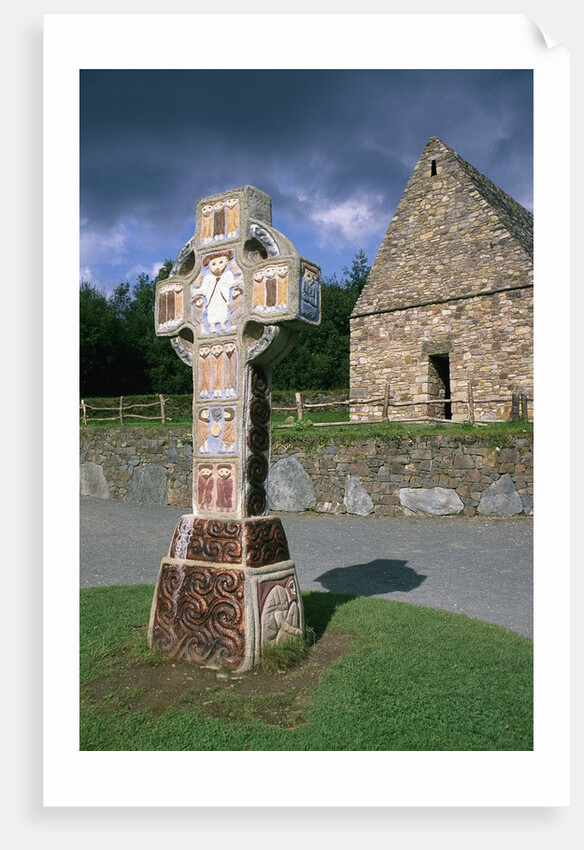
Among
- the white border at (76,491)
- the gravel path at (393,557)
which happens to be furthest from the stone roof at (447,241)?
the white border at (76,491)

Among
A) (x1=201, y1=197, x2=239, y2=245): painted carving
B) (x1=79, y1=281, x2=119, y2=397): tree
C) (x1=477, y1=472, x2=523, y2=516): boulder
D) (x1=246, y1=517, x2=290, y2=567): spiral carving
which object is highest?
(x1=79, y1=281, x2=119, y2=397): tree

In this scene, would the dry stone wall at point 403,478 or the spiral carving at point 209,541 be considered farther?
the dry stone wall at point 403,478

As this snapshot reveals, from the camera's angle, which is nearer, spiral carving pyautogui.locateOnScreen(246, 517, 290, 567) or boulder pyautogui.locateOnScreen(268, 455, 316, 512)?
spiral carving pyautogui.locateOnScreen(246, 517, 290, 567)

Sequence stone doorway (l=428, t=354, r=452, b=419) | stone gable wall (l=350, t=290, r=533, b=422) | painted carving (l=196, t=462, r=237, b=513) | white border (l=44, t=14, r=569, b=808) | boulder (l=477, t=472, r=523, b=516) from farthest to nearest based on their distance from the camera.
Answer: stone doorway (l=428, t=354, r=452, b=419), stone gable wall (l=350, t=290, r=533, b=422), boulder (l=477, t=472, r=523, b=516), painted carving (l=196, t=462, r=237, b=513), white border (l=44, t=14, r=569, b=808)

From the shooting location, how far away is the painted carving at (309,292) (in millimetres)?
3775

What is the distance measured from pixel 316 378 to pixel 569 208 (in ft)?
104

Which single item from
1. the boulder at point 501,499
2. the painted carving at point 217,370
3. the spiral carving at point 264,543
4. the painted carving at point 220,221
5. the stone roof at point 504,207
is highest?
the stone roof at point 504,207

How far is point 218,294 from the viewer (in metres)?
4.08

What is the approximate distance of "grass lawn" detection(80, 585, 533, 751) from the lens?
3041mm

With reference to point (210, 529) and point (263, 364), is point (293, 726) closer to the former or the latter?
point (210, 529)

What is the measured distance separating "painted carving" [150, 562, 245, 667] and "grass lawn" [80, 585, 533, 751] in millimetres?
109

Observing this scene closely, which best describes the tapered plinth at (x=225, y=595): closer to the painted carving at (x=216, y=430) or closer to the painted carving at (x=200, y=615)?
the painted carving at (x=200, y=615)

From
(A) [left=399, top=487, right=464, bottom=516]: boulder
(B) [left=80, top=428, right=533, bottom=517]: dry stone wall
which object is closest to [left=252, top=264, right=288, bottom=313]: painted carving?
(B) [left=80, top=428, right=533, bottom=517]: dry stone wall

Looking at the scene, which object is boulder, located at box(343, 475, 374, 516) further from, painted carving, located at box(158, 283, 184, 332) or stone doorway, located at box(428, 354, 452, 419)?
painted carving, located at box(158, 283, 184, 332)
